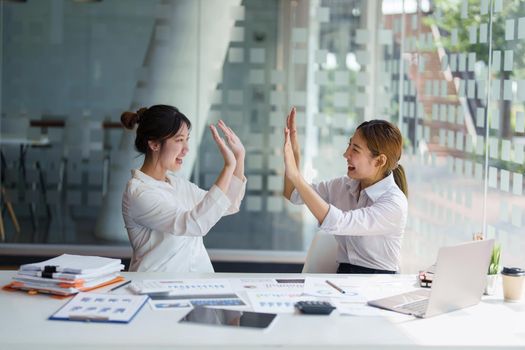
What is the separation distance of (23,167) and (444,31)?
139 inches

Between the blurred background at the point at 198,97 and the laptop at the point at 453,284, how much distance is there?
367cm

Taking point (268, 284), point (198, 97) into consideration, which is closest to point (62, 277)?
point (268, 284)

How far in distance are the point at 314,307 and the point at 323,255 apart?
1.12m

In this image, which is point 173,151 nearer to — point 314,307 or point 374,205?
point 374,205

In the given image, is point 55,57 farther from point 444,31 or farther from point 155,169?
point 155,169

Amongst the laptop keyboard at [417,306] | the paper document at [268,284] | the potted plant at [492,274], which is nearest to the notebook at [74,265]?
the paper document at [268,284]

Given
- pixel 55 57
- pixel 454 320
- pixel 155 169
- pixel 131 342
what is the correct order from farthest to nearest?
pixel 55 57 → pixel 155 169 → pixel 454 320 → pixel 131 342

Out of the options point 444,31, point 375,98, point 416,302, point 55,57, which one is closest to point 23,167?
point 55,57

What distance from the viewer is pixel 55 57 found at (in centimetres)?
700

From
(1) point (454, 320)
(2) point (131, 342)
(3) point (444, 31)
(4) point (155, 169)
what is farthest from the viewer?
(3) point (444, 31)

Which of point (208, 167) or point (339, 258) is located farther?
point (208, 167)

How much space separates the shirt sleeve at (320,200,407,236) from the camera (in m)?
3.56

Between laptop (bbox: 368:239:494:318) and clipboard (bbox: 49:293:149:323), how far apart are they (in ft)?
2.69

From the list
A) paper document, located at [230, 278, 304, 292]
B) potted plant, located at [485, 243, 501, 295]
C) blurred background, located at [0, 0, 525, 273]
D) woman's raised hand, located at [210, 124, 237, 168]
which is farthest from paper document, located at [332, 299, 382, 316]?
blurred background, located at [0, 0, 525, 273]
